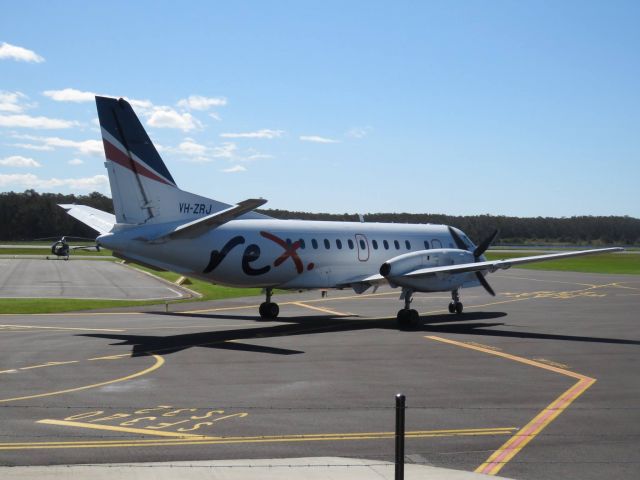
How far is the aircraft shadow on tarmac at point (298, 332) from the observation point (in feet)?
74.4

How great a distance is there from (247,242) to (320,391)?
13.2m

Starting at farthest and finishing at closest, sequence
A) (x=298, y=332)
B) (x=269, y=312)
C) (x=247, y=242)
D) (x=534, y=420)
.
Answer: (x=269, y=312) → (x=247, y=242) → (x=298, y=332) → (x=534, y=420)

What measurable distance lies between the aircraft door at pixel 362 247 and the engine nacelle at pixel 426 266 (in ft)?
6.06

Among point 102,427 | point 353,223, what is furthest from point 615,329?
point 102,427

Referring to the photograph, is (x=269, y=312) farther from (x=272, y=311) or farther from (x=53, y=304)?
(x=53, y=304)

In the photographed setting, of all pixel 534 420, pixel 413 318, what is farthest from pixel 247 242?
pixel 534 420

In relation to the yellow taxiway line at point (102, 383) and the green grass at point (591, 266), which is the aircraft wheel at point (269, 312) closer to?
the yellow taxiway line at point (102, 383)

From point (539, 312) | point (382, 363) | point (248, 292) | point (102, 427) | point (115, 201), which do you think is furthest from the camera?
point (248, 292)

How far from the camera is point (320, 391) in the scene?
15648 millimetres

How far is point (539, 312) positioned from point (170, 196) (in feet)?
62.4

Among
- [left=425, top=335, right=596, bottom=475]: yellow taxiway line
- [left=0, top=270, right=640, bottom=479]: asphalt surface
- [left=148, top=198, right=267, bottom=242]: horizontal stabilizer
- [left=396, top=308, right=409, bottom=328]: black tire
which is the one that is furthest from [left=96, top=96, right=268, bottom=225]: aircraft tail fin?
[left=425, top=335, right=596, bottom=475]: yellow taxiway line

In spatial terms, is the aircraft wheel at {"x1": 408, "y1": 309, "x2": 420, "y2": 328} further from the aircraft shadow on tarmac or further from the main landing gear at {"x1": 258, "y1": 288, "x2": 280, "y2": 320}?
the main landing gear at {"x1": 258, "y1": 288, "x2": 280, "y2": 320}

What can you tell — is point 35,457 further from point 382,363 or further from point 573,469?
point 382,363

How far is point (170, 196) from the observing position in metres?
26.3
